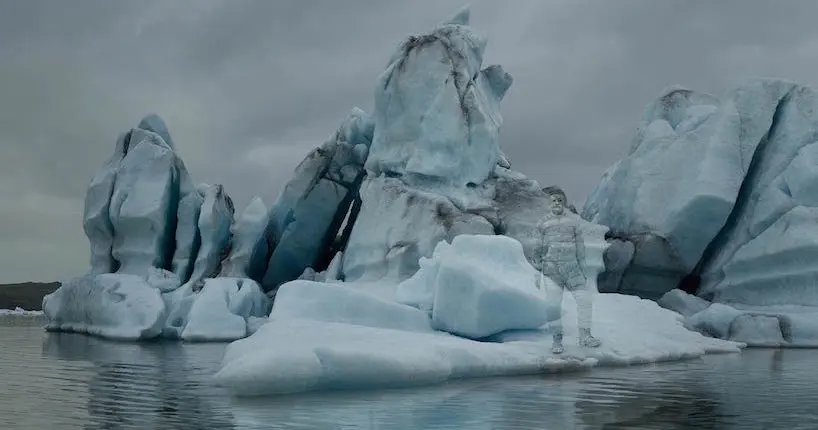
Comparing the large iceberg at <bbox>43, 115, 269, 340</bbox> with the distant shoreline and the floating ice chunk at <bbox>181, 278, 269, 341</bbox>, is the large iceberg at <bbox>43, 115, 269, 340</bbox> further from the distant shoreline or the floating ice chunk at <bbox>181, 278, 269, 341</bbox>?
the distant shoreline

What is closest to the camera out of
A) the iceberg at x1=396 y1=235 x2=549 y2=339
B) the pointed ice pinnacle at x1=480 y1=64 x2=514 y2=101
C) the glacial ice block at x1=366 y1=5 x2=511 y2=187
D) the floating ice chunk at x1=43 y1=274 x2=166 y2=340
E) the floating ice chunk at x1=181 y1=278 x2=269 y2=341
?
the iceberg at x1=396 y1=235 x2=549 y2=339

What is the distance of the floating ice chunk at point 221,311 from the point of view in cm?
1764

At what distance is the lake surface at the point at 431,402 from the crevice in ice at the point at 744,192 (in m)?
11.6

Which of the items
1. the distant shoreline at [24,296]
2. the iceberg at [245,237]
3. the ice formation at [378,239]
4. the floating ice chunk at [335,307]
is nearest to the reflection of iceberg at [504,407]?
the floating ice chunk at [335,307]

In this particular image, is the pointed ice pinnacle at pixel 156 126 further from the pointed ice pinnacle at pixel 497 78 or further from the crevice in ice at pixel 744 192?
the crevice in ice at pixel 744 192

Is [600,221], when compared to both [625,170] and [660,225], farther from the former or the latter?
[660,225]

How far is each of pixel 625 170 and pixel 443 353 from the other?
16.6 meters

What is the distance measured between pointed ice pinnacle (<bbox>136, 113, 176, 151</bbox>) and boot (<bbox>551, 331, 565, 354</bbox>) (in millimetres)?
17919

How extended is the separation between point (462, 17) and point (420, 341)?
16557mm

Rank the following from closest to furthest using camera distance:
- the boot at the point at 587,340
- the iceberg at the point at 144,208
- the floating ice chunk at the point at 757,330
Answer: the boot at the point at 587,340 → the floating ice chunk at the point at 757,330 → the iceberg at the point at 144,208

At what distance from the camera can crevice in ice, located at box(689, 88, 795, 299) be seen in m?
21.7

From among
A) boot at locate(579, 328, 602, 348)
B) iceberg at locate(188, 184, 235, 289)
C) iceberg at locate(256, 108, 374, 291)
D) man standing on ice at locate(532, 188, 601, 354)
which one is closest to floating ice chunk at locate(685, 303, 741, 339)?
boot at locate(579, 328, 602, 348)

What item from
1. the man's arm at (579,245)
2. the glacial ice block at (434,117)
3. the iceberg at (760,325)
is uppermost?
the glacial ice block at (434,117)

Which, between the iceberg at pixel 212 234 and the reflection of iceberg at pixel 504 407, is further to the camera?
the iceberg at pixel 212 234
